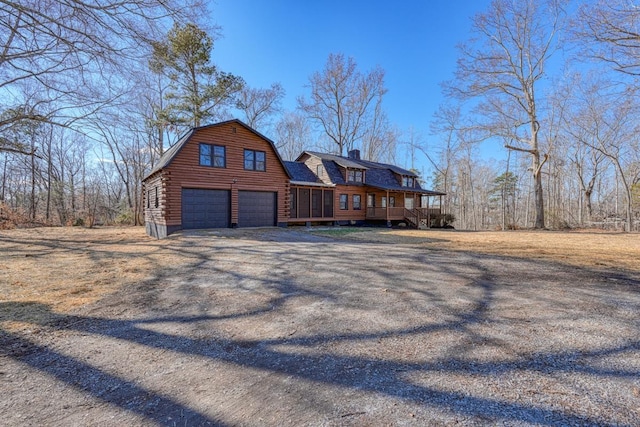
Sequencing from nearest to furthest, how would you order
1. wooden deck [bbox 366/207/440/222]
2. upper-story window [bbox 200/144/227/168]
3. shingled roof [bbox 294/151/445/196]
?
upper-story window [bbox 200/144/227/168]
shingled roof [bbox 294/151/445/196]
wooden deck [bbox 366/207/440/222]

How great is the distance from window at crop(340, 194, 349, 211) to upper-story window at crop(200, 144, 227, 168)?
9.40 meters

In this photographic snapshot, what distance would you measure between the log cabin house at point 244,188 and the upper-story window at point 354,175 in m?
0.08

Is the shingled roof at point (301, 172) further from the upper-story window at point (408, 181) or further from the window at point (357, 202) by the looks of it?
the upper-story window at point (408, 181)

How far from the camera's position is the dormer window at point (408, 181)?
25.4 m

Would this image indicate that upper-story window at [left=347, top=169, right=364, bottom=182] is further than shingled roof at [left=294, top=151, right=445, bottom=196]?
Yes

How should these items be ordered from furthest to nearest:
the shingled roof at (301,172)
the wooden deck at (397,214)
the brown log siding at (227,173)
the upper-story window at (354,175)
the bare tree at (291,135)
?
the bare tree at (291,135) < the wooden deck at (397,214) < the upper-story window at (354,175) < the shingled roof at (301,172) < the brown log siding at (227,173)

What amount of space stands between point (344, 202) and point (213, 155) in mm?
10338

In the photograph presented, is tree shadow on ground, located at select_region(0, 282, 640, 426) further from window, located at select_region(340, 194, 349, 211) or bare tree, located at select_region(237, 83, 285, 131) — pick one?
bare tree, located at select_region(237, 83, 285, 131)

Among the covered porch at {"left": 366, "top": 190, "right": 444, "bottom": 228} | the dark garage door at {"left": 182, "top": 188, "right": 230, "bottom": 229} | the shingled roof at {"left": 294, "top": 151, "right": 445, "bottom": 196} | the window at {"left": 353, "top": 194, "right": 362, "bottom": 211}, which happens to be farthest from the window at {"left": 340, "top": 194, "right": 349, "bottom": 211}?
the dark garage door at {"left": 182, "top": 188, "right": 230, "bottom": 229}

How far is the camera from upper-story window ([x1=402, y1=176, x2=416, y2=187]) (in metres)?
25.4

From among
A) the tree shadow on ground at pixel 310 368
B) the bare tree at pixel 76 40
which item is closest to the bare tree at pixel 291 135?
the bare tree at pixel 76 40

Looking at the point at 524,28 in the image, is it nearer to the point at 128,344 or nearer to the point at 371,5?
the point at 371,5

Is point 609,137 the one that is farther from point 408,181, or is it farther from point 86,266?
point 86,266

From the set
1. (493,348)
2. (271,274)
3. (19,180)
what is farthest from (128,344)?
(19,180)
